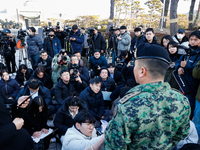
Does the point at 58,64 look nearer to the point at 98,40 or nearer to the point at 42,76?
the point at 42,76

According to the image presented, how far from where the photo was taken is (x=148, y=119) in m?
0.79

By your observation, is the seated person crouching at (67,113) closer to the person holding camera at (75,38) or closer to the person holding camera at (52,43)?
the person holding camera at (75,38)

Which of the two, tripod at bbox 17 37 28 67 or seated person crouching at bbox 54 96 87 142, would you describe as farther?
tripod at bbox 17 37 28 67

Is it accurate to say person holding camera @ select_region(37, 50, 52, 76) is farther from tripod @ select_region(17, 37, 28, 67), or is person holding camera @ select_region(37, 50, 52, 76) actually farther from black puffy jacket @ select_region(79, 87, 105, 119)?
black puffy jacket @ select_region(79, 87, 105, 119)

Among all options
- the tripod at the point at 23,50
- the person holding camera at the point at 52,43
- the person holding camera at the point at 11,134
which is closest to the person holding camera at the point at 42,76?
the tripod at the point at 23,50

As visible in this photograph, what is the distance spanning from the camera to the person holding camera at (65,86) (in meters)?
3.19

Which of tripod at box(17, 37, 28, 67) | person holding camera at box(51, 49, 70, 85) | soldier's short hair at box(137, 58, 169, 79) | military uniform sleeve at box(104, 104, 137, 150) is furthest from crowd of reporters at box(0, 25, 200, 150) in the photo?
soldier's short hair at box(137, 58, 169, 79)

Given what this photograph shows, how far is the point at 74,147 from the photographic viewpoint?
1544 millimetres

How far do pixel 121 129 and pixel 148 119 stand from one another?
135 millimetres

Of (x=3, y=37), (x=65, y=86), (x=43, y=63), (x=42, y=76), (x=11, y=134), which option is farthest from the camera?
(x=3, y=37)

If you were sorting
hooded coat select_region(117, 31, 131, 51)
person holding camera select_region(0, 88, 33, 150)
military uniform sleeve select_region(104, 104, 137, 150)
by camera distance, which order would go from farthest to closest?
hooded coat select_region(117, 31, 131, 51) → person holding camera select_region(0, 88, 33, 150) → military uniform sleeve select_region(104, 104, 137, 150)

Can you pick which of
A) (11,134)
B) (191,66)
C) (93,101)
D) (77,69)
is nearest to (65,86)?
(77,69)

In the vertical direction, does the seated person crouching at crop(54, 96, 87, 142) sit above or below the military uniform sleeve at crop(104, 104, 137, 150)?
below

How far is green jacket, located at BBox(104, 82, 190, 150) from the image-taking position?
79 centimetres
